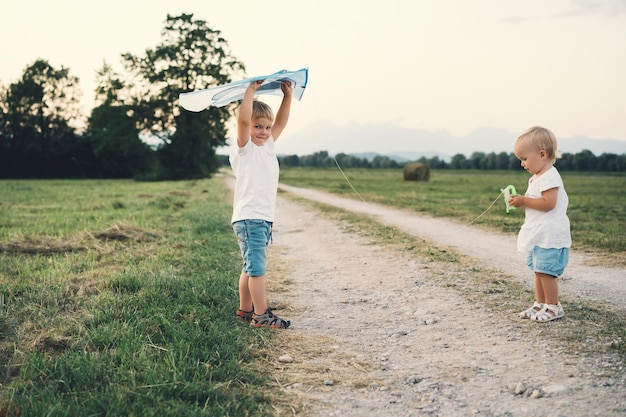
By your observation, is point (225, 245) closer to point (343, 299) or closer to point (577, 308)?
point (343, 299)

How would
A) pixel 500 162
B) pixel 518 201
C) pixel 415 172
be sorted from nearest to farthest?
1. pixel 518 201
2. pixel 415 172
3. pixel 500 162

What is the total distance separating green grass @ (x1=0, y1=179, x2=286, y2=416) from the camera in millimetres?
3125

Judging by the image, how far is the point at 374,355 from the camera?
13.4 feet

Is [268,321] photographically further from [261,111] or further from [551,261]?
[551,261]

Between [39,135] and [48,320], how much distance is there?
61362 mm

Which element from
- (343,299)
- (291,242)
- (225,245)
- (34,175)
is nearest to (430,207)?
(291,242)

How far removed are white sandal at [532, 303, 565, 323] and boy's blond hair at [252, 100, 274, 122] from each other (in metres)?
2.90

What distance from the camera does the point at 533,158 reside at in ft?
16.0

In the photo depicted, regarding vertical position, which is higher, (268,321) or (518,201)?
(518,201)

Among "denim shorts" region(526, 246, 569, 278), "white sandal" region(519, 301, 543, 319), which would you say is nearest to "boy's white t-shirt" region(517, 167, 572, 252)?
"denim shorts" region(526, 246, 569, 278)

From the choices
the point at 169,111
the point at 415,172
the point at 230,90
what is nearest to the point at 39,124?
the point at 169,111

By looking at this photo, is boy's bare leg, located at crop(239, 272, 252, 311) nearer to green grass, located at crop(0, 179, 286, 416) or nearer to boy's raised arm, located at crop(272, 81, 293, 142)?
green grass, located at crop(0, 179, 286, 416)

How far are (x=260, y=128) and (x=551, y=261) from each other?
2.83 meters

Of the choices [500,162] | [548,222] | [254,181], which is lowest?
[548,222]
